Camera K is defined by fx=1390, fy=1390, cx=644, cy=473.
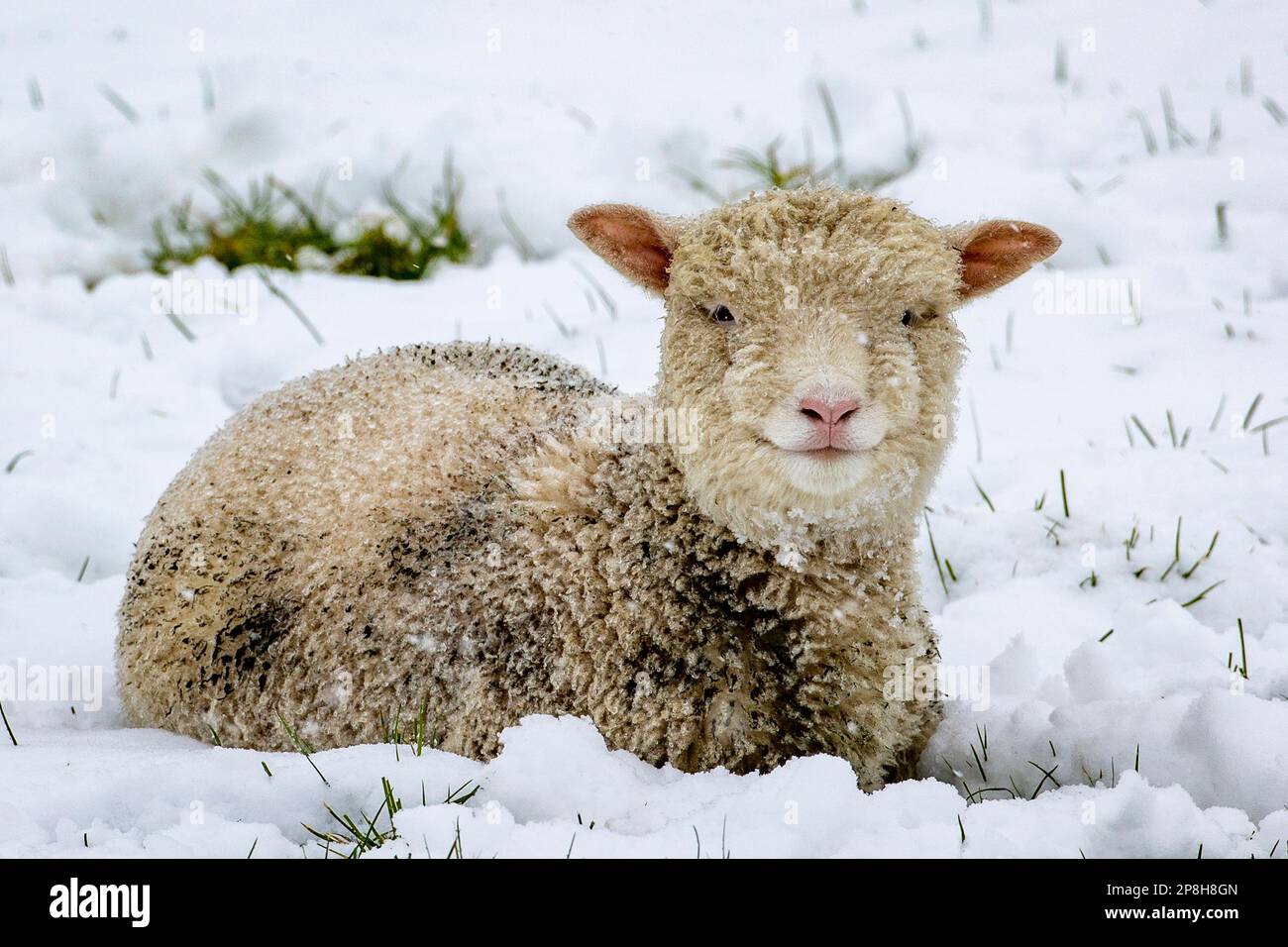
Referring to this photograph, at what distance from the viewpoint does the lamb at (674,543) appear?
3018 mm

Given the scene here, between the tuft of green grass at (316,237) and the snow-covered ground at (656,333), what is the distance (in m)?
0.15

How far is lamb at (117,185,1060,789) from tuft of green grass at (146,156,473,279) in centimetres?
329

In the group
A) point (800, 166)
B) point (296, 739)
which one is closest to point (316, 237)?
point (800, 166)

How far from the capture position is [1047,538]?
15.0 ft

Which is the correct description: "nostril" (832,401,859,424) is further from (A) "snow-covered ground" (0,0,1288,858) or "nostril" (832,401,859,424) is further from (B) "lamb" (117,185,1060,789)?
(A) "snow-covered ground" (0,0,1288,858)

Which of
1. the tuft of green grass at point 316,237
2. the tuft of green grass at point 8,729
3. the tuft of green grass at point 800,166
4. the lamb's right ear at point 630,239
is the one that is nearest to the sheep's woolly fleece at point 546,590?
the lamb's right ear at point 630,239

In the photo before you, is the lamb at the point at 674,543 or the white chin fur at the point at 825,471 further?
the lamb at the point at 674,543

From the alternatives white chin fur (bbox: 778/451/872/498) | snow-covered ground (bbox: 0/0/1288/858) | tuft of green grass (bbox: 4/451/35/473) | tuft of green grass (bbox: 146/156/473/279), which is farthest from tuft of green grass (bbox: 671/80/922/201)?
white chin fur (bbox: 778/451/872/498)

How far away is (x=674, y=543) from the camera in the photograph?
321 cm

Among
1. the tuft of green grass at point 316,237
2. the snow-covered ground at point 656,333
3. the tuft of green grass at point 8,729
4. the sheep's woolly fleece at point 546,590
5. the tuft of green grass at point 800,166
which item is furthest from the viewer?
the tuft of green grass at point 800,166

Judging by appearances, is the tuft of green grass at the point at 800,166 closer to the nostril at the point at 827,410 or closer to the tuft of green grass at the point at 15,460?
the tuft of green grass at the point at 15,460

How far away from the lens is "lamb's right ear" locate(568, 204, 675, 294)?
331 cm

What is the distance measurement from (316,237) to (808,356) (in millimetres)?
4571

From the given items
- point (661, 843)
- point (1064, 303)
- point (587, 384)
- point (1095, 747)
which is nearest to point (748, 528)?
point (661, 843)
